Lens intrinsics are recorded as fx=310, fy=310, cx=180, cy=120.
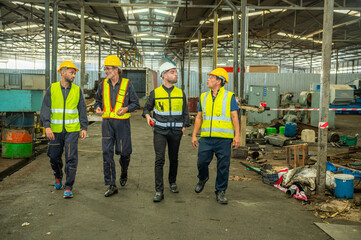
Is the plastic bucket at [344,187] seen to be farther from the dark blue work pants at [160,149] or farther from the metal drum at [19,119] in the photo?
the metal drum at [19,119]

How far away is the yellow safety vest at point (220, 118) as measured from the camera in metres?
4.25

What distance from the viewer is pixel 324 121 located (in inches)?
185

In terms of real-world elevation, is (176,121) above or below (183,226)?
above

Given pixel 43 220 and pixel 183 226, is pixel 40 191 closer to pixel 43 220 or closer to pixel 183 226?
pixel 43 220

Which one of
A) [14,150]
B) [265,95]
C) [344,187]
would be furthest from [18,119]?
[265,95]

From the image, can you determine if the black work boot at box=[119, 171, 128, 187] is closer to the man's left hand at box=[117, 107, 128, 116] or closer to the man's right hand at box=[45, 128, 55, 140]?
the man's left hand at box=[117, 107, 128, 116]

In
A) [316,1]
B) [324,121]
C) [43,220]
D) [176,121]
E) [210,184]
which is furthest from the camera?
[316,1]

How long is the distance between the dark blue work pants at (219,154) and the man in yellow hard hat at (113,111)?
1.14m

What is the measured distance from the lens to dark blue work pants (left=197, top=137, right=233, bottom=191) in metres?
4.28

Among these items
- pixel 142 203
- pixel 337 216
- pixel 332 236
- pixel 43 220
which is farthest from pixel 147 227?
pixel 337 216

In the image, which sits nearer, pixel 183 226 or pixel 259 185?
pixel 183 226

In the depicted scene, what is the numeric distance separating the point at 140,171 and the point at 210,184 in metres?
1.53

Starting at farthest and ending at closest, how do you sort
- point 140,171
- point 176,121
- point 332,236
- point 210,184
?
1. point 140,171
2. point 210,184
3. point 176,121
4. point 332,236

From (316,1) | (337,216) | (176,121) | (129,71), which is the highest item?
(316,1)
